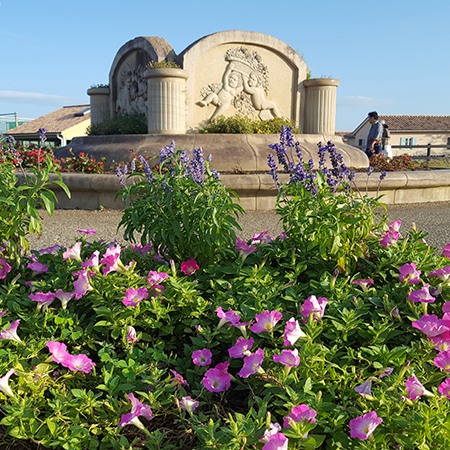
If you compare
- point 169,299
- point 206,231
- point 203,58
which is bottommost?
point 169,299

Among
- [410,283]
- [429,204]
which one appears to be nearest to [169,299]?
[410,283]

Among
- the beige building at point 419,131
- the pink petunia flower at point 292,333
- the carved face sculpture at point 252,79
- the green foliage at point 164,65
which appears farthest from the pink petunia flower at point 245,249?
the beige building at point 419,131

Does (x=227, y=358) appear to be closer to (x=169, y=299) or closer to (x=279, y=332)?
(x=279, y=332)

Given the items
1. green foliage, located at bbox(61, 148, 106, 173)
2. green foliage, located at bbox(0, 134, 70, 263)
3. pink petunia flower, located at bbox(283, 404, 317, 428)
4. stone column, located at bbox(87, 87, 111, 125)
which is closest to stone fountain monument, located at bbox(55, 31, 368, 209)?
green foliage, located at bbox(61, 148, 106, 173)

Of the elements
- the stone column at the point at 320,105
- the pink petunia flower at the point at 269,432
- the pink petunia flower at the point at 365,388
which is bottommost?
the pink petunia flower at the point at 269,432

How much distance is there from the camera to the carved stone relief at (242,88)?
33.4 feet

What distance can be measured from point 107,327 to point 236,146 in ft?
23.0

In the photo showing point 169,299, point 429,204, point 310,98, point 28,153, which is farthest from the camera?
point 310,98

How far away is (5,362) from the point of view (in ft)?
6.48

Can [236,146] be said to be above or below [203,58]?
below

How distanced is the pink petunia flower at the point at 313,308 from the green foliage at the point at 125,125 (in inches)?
360

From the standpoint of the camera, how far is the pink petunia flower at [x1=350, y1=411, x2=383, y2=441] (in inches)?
61.6

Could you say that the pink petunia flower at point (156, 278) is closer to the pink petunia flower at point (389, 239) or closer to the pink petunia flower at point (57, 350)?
the pink petunia flower at point (57, 350)

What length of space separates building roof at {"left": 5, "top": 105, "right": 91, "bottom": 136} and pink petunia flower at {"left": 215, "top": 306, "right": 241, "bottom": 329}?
3436 centimetres
